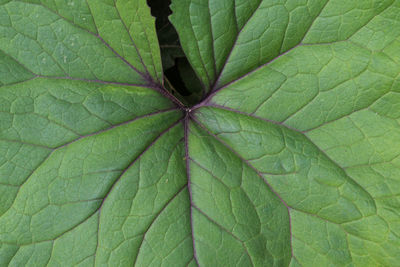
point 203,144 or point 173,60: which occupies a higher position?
point 173,60

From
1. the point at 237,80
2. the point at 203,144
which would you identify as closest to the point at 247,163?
the point at 203,144

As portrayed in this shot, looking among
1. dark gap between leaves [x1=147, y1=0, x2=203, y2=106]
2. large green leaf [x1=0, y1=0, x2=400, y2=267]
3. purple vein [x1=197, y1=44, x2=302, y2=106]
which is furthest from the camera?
dark gap between leaves [x1=147, y1=0, x2=203, y2=106]

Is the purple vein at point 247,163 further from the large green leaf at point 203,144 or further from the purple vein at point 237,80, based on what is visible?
the purple vein at point 237,80

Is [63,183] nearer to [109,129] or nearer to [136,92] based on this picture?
[109,129]

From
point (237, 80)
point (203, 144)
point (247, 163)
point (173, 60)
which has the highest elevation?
point (173, 60)

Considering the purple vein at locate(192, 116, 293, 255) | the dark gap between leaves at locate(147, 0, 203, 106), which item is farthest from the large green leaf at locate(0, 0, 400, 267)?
the dark gap between leaves at locate(147, 0, 203, 106)

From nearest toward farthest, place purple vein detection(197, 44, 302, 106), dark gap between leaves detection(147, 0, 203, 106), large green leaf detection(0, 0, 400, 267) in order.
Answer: large green leaf detection(0, 0, 400, 267), purple vein detection(197, 44, 302, 106), dark gap between leaves detection(147, 0, 203, 106)

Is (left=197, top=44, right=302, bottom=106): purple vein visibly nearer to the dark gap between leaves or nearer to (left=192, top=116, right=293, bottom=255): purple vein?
(left=192, top=116, right=293, bottom=255): purple vein

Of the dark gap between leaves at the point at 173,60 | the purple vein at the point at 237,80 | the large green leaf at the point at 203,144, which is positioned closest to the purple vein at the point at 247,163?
the large green leaf at the point at 203,144

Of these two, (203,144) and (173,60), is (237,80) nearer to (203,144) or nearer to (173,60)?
(203,144)

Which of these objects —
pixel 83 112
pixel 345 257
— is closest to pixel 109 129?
pixel 83 112
